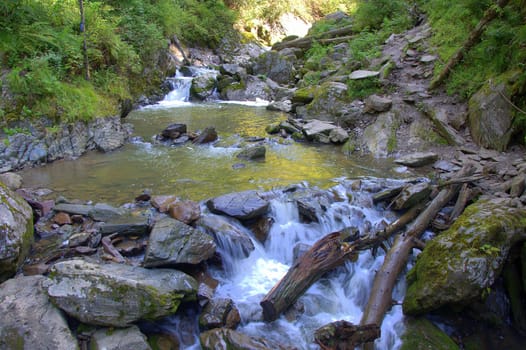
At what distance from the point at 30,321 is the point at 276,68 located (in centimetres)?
1733

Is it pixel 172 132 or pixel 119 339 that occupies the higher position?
pixel 172 132

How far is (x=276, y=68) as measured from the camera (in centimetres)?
1927

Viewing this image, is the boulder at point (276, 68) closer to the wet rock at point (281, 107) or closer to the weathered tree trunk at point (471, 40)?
the wet rock at point (281, 107)

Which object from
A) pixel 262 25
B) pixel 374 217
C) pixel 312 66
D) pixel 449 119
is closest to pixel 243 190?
pixel 374 217

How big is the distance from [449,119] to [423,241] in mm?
4744

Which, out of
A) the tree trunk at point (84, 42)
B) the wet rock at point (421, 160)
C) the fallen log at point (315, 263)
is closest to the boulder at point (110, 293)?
the fallen log at point (315, 263)

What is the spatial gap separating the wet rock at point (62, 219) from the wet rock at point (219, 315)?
2693mm

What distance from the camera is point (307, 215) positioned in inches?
247

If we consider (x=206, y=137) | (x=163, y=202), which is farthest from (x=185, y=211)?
(x=206, y=137)

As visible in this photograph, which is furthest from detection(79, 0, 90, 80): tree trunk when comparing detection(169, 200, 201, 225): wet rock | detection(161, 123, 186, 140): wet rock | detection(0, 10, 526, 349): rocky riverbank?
detection(169, 200, 201, 225): wet rock

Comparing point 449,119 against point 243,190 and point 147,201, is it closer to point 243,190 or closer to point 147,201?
point 243,190

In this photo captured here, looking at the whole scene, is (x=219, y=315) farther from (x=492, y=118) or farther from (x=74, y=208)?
(x=492, y=118)

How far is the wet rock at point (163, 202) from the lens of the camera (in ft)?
20.0

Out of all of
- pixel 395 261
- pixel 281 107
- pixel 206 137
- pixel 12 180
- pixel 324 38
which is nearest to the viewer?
pixel 395 261
